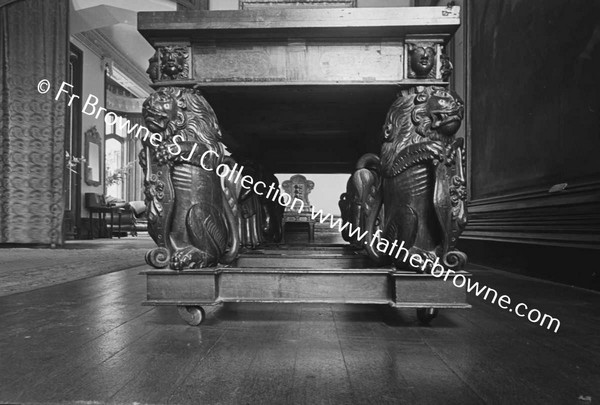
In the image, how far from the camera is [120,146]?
1748cm

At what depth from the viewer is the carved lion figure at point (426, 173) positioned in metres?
1.17

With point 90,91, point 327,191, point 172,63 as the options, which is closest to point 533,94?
point 172,63

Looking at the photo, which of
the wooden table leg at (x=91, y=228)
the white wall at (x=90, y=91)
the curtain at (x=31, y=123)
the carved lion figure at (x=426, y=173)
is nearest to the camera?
the carved lion figure at (x=426, y=173)

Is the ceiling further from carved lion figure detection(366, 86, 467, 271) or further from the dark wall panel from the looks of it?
carved lion figure detection(366, 86, 467, 271)

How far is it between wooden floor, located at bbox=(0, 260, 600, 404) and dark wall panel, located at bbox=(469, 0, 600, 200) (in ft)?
3.79

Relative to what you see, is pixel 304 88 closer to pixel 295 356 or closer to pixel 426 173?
pixel 426 173

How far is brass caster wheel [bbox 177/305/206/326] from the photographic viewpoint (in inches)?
48.4

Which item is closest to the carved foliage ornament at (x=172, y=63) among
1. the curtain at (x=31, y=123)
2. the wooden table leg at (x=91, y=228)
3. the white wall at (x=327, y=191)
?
the white wall at (x=327, y=191)

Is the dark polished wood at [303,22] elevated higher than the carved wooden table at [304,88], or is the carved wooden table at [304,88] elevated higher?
the dark polished wood at [303,22]

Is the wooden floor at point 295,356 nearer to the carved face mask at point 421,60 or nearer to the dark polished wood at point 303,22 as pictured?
the carved face mask at point 421,60

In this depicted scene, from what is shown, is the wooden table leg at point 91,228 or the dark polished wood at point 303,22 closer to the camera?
the dark polished wood at point 303,22

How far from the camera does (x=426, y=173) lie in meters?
1.20

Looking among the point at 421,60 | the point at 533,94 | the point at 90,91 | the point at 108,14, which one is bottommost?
the point at 421,60

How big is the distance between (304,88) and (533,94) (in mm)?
2160
